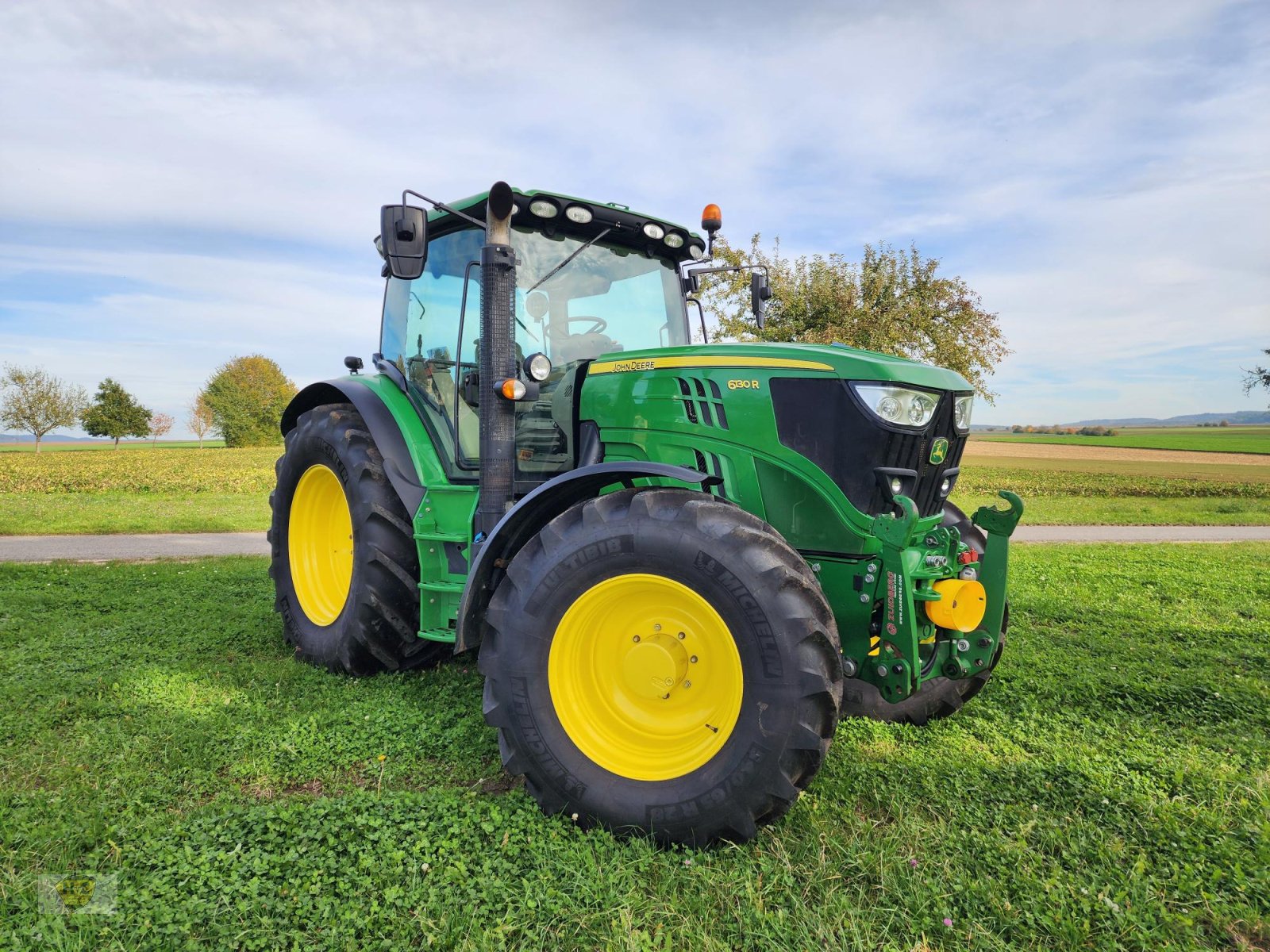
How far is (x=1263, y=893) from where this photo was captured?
2439mm

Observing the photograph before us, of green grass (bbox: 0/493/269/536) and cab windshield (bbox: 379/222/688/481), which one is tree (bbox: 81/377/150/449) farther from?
cab windshield (bbox: 379/222/688/481)

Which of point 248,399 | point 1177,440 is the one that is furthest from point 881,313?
point 248,399

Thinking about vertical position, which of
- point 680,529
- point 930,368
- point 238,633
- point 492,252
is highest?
point 492,252

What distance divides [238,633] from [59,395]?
5074 centimetres

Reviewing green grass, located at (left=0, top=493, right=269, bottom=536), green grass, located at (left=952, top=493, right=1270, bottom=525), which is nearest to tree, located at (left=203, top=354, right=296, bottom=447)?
green grass, located at (left=0, top=493, right=269, bottom=536)

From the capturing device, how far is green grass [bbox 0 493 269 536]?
1161cm

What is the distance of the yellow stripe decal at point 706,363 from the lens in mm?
3145

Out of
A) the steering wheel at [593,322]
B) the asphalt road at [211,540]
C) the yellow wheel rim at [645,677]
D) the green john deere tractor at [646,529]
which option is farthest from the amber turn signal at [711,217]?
the asphalt road at [211,540]

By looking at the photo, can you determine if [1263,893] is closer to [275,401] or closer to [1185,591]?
[1185,591]

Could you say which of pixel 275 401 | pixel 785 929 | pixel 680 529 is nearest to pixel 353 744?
pixel 680 529

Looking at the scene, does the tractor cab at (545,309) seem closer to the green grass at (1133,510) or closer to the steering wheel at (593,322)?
the steering wheel at (593,322)

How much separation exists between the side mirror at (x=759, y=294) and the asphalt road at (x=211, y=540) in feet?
24.4

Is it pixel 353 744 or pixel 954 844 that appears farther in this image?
pixel 353 744

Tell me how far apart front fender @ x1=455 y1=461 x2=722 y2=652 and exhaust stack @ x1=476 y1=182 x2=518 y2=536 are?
0.38 m
